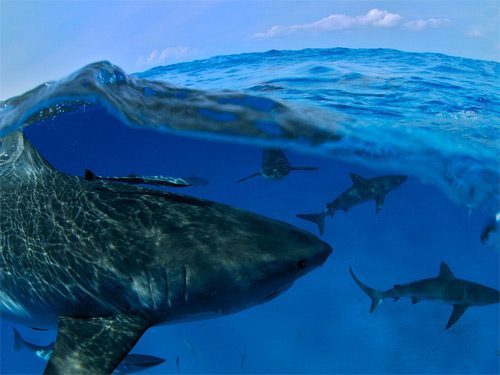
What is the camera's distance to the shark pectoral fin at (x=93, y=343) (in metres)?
3.39

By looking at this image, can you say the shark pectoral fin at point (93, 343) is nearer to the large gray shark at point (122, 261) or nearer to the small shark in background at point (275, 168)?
the large gray shark at point (122, 261)

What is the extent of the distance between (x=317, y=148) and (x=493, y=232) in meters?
10.0

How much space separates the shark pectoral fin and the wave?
7655mm

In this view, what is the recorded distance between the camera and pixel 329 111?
11.4 m

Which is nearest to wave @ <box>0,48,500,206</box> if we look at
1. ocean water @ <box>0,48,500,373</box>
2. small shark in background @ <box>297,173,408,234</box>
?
ocean water @ <box>0,48,500,373</box>

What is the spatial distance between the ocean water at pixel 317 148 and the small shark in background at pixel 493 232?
0.76ft

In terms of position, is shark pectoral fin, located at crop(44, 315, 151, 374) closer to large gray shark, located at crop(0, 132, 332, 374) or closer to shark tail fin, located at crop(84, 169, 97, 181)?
large gray shark, located at crop(0, 132, 332, 374)

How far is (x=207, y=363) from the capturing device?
1467 cm

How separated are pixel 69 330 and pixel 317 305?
14.1m

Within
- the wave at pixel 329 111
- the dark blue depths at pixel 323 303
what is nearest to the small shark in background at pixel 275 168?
the wave at pixel 329 111

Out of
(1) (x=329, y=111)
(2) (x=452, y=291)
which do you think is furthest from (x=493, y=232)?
(2) (x=452, y=291)

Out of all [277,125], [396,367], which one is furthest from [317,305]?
[277,125]

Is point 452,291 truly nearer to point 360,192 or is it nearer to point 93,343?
point 360,192

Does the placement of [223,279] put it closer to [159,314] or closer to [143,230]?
[159,314]
